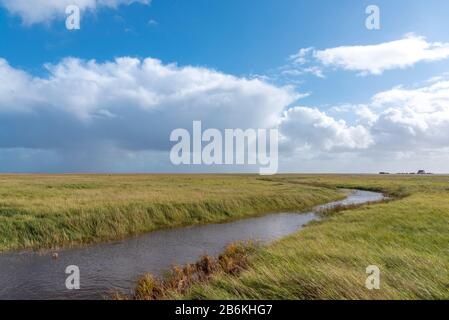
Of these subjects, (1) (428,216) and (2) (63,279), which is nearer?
(2) (63,279)

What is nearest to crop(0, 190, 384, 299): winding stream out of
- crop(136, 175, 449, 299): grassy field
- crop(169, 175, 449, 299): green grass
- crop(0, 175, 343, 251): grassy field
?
crop(0, 175, 343, 251): grassy field

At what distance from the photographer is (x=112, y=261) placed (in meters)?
17.0

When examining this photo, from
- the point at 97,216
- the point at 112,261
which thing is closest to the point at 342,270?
the point at 112,261

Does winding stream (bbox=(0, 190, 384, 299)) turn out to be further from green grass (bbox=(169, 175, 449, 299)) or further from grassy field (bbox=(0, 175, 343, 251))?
green grass (bbox=(169, 175, 449, 299))

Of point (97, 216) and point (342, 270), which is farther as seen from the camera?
point (97, 216)

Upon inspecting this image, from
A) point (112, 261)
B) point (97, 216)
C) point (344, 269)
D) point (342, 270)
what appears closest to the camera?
point (342, 270)

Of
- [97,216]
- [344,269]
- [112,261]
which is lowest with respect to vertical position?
[112,261]

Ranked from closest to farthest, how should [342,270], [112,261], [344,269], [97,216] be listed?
[342,270] < [344,269] < [112,261] < [97,216]

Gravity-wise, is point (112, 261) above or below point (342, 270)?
below

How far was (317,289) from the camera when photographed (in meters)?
9.60

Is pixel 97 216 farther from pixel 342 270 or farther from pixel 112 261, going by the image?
pixel 342 270
